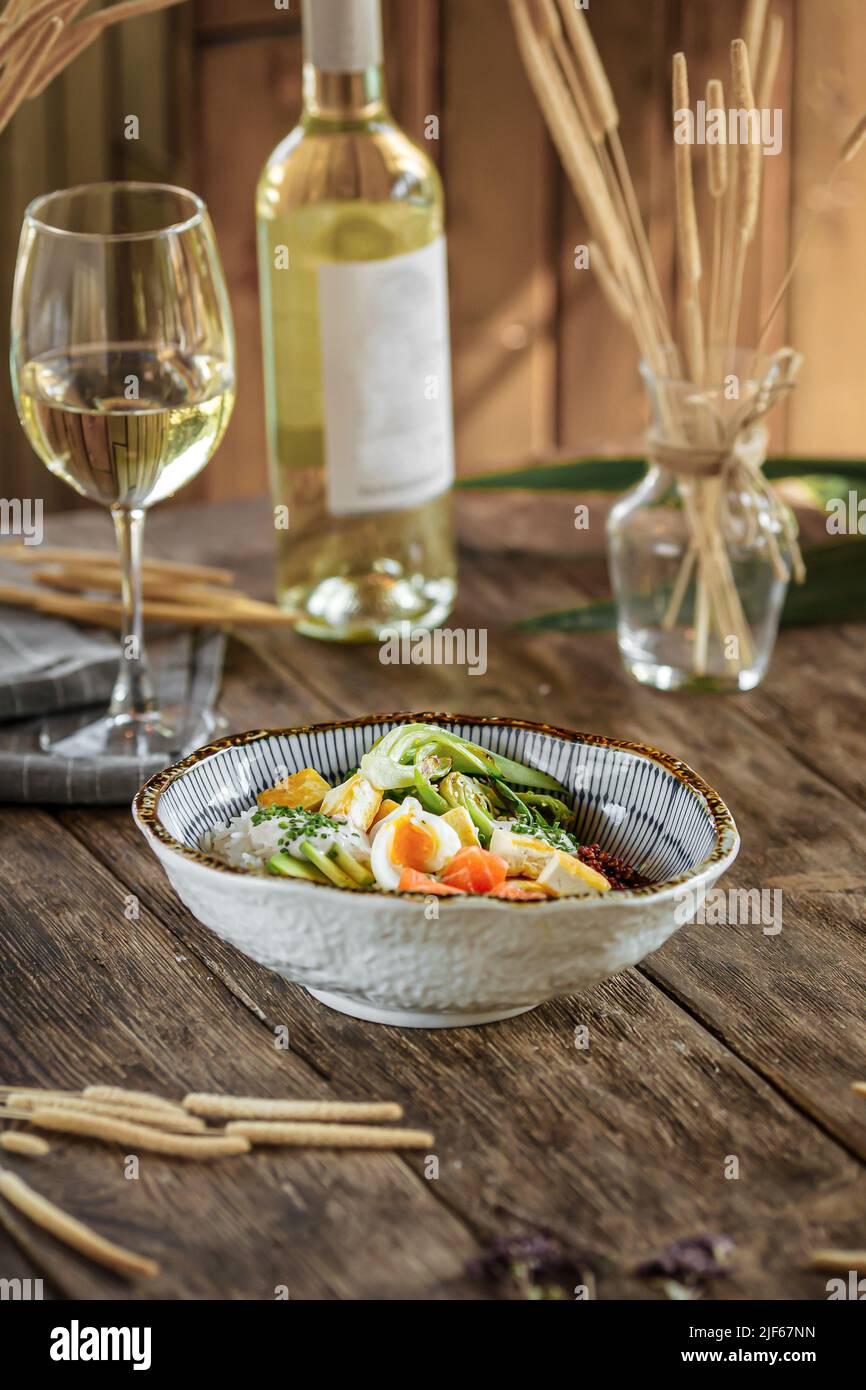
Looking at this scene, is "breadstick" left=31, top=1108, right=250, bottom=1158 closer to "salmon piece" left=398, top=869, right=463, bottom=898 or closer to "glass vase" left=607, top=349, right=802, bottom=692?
"salmon piece" left=398, top=869, right=463, bottom=898

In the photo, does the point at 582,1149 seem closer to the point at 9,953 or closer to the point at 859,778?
the point at 9,953

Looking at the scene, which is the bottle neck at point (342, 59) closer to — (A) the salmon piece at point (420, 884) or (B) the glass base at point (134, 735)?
(B) the glass base at point (134, 735)

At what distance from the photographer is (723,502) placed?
1.12m

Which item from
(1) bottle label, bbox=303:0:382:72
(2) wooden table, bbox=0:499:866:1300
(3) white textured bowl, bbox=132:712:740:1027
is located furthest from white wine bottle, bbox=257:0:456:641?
(3) white textured bowl, bbox=132:712:740:1027

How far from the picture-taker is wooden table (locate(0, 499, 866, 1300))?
60 centimetres

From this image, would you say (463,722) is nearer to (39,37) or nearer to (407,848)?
A: (407,848)

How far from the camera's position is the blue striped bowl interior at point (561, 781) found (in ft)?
2.53

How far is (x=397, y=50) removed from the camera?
235 centimetres

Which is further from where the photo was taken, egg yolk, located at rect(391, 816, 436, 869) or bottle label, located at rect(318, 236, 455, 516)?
bottle label, located at rect(318, 236, 455, 516)

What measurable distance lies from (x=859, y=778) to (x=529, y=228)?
162cm

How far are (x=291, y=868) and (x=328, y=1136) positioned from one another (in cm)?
12

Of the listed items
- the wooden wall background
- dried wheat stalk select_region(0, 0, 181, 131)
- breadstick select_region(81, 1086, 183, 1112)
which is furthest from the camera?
the wooden wall background

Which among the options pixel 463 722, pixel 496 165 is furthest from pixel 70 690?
pixel 496 165

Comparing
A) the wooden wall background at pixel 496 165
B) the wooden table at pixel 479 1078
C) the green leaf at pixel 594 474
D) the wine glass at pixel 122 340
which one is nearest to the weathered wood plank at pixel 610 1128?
the wooden table at pixel 479 1078
